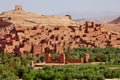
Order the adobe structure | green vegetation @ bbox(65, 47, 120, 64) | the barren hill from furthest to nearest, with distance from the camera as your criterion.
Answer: the barren hill < the adobe structure < green vegetation @ bbox(65, 47, 120, 64)

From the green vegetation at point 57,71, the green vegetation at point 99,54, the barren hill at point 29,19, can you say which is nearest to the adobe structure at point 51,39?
the green vegetation at point 99,54

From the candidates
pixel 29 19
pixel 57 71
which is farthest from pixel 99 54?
pixel 29 19

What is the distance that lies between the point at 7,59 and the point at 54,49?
27.8 ft

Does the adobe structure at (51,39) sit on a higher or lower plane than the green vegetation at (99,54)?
higher

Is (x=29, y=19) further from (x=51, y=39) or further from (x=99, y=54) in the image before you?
(x=99, y=54)

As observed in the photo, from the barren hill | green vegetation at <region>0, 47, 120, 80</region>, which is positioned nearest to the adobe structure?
green vegetation at <region>0, 47, 120, 80</region>

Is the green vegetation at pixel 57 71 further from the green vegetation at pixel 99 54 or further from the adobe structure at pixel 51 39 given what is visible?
the adobe structure at pixel 51 39

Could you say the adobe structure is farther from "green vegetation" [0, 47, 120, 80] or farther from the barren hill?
the barren hill

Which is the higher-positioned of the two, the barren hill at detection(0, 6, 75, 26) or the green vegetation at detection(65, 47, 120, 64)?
the barren hill at detection(0, 6, 75, 26)

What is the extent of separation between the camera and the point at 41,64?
4681 cm

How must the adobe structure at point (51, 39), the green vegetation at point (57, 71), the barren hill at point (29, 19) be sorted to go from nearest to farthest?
the green vegetation at point (57, 71) < the adobe structure at point (51, 39) < the barren hill at point (29, 19)

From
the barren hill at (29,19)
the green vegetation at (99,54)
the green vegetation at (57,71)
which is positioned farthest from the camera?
the barren hill at (29,19)

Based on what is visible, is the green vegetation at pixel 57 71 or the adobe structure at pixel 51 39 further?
the adobe structure at pixel 51 39

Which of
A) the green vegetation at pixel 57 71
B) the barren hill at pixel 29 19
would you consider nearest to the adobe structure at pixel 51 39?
the green vegetation at pixel 57 71
